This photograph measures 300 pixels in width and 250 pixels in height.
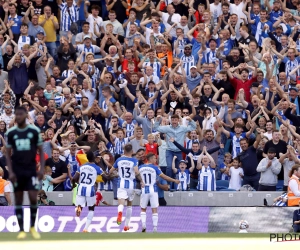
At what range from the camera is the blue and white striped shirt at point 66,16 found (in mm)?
31891

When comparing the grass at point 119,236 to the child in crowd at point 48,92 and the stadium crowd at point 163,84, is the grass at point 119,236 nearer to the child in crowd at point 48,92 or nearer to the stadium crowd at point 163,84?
the stadium crowd at point 163,84

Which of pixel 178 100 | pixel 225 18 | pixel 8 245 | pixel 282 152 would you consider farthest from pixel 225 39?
pixel 8 245

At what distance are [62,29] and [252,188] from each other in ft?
28.4

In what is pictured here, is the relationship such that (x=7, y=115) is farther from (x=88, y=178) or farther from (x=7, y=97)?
(x=88, y=178)

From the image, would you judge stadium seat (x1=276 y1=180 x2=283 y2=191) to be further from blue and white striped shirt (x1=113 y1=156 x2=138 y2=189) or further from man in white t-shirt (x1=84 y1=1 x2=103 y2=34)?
man in white t-shirt (x1=84 y1=1 x2=103 y2=34)

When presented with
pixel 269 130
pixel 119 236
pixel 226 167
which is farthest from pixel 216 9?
pixel 119 236

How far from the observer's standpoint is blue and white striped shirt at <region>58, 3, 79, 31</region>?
3189 cm

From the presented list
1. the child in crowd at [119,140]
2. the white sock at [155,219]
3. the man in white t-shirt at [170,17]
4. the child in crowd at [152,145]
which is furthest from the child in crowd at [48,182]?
the man in white t-shirt at [170,17]

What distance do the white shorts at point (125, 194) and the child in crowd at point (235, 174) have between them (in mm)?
3394

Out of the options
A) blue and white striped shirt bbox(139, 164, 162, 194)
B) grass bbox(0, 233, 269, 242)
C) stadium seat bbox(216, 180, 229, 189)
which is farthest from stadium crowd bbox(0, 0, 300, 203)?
grass bbox(0, 233, 269, 242)

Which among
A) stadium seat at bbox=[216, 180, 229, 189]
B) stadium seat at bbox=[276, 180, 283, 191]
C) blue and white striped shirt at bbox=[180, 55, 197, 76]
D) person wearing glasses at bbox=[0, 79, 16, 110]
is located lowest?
stadium seat at bbox=[276, 180, 283, 191]

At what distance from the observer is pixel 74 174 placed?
1072 inches

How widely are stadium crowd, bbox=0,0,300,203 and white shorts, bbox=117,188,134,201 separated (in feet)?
4.90

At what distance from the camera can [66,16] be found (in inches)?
1256
